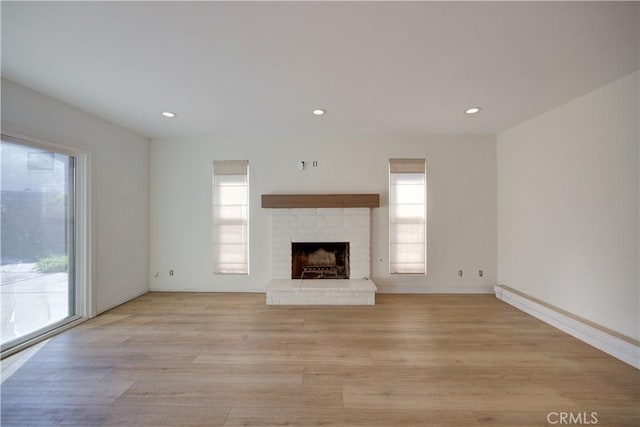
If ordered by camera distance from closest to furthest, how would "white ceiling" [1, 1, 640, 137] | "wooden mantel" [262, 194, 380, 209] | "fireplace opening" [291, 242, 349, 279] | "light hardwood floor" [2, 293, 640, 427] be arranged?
1. "white ceiling" [1, 1, 640, 137]
2. "light hardwood floor" [2, 293, 640, 427]
3. "wooden mantel" [262, 194, 380, 209]
4. "fireplace opening" [291, 242, 349, 279]

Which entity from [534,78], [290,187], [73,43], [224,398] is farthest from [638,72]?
[73,43]

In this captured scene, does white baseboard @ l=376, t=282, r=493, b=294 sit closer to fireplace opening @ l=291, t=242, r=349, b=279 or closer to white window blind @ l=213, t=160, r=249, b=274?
fireplace opening @ l=291, t=242, r=349, b=279

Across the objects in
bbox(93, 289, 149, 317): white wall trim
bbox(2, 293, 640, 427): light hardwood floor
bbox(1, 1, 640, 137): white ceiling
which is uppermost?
bbox(1, 1, 640, 137): white ceiling

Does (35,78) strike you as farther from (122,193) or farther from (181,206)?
(181,206)

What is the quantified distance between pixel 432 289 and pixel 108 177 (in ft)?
16.6

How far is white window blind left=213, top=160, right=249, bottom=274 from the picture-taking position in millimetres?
4027

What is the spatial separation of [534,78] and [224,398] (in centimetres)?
370

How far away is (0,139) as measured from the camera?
221 centimetres

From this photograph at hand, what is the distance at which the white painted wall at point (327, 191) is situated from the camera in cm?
392

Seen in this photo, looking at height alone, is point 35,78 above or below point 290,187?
above

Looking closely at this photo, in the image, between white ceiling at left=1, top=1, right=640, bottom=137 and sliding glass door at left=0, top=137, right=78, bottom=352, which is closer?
white ceiling at left=1, top=1, right=640, bottom=137

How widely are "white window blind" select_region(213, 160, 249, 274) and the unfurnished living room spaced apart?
0.11 ft

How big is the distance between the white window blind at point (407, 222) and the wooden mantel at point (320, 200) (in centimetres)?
43

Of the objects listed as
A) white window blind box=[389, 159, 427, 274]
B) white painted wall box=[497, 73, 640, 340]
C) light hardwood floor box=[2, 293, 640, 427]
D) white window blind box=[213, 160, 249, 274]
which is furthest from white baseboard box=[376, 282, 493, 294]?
white window blind box=[213, 160, 249, 274]
